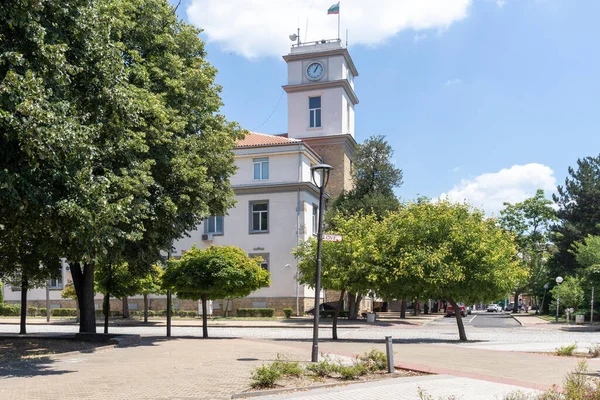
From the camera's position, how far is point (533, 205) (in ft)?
230

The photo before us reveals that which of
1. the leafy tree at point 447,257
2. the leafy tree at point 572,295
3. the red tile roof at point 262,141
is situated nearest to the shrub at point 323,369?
the leafy tree at point 447,257

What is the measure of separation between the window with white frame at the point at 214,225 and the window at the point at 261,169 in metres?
4.66

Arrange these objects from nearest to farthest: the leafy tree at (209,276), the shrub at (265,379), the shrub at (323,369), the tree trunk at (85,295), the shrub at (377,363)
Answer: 1. the shrub at (265,379)
2. the shrub at (323,369)
3. the shrub at (377,363)
4. the tree trunk at (85,295)
5. the leafy tree at (209,276)

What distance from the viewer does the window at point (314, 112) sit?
186 feet

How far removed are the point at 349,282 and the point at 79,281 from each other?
33.5 feet

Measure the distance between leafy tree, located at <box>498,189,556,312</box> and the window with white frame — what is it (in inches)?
1434

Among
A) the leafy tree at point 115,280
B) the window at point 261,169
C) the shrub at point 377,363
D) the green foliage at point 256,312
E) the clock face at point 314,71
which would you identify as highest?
the clock face at point 314,71

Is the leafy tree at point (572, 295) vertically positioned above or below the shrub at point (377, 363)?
below

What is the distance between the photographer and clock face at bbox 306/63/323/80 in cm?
5672

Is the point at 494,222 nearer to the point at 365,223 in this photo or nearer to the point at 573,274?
the point at 365,223

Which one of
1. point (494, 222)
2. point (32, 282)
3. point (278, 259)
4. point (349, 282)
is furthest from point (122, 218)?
point (278, 259)

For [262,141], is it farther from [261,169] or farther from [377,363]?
[377,363]

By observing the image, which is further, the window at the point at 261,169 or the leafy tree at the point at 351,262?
the window at the point at 261,169

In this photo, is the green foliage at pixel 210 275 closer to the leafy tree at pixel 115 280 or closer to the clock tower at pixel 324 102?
the leafy tree at pixel 115 280
